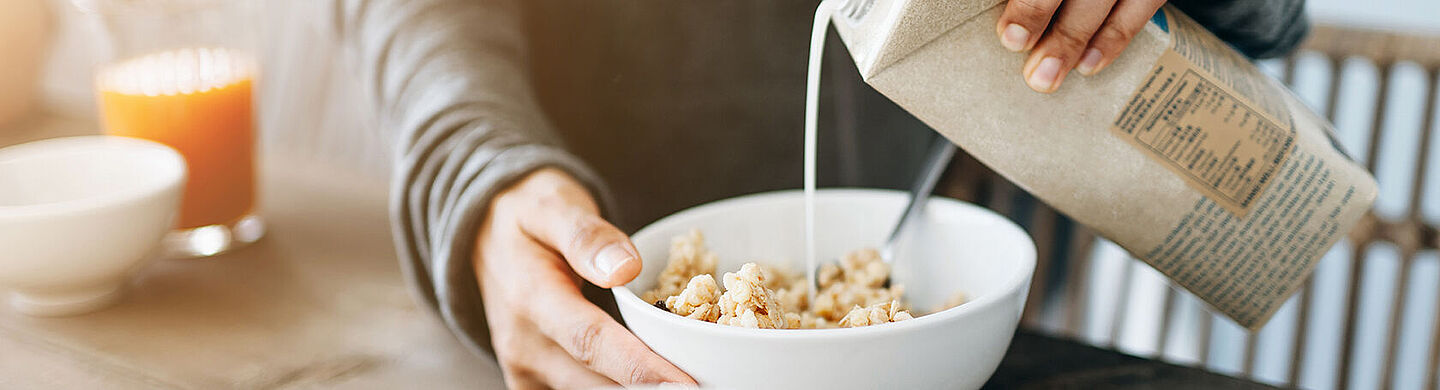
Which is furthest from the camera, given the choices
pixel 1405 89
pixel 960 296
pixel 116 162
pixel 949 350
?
pixel 1405 89

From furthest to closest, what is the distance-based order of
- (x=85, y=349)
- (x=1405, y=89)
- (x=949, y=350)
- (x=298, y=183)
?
(x=1405, y=89) < (x=298, y=183) < (x=85, y=349) < (x=949, y=350)

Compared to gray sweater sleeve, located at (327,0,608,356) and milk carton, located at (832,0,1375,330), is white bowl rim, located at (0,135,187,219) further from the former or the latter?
milk carton, located at (832,0,1375,330)

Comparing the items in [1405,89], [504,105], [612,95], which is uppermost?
[504,105]

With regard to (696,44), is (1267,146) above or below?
above

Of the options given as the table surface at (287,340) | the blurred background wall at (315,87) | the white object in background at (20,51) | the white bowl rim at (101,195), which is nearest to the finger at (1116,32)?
the table surface at (287,340)

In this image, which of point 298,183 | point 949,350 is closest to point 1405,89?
point 949,350

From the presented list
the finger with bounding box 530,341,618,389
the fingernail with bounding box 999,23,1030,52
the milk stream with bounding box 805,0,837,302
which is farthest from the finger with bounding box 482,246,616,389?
the fingernail with bounding box 999,23,1030,52

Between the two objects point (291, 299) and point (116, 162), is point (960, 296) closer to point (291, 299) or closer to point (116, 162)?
point (291, 299)
